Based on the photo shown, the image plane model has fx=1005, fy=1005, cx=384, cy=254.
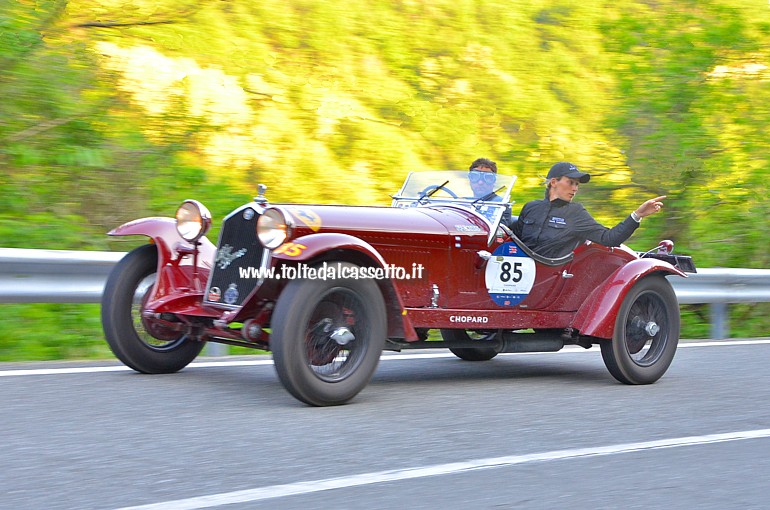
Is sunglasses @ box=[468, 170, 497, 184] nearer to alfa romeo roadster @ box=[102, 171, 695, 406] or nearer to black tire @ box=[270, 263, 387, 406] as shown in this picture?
alfa romeo roadster @ box=[102, 171, 695, 406]

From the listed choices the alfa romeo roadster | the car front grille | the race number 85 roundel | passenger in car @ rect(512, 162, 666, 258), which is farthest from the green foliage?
passenger in car @ rect(512, 162, 666, 258)

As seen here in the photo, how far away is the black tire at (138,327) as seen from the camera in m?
6.21

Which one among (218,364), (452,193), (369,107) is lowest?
(218,364)

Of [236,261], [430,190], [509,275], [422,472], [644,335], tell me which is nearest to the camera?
[422,472]

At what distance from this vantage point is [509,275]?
22.4ft

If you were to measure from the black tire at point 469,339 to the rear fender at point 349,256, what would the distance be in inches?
33.7

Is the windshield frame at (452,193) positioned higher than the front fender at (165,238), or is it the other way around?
the windshield frame at (452,193)

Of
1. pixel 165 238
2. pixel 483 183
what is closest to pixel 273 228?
pixel 165 238

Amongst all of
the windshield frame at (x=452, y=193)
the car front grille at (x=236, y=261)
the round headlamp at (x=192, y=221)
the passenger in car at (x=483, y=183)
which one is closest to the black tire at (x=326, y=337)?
the car front grille at (x=236, y=261)

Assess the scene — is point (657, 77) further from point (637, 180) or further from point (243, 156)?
point (243, 156)

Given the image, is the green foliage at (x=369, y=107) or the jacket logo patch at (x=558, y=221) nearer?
the jacket logo patch at (x=558, y=221)

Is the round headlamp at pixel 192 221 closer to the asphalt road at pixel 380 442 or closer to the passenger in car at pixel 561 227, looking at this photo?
the asphalt road at pixel 380 442

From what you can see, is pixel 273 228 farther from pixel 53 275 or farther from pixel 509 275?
pixel 53 275

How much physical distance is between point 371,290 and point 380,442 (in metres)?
1.16
